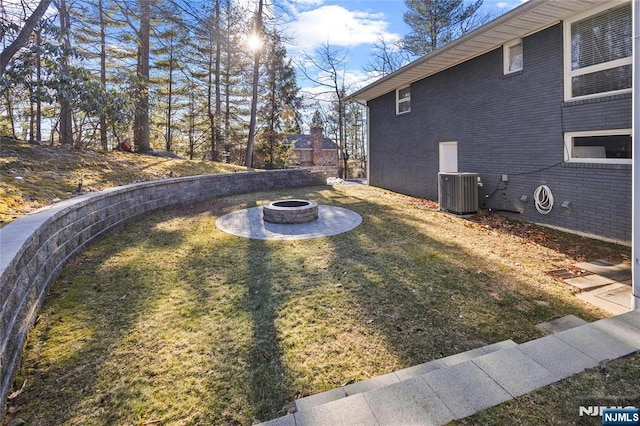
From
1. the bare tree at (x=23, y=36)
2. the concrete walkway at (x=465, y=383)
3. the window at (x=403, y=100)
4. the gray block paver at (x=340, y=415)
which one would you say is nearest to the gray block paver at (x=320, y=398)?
the concrete walkway at (x=465, y=383)

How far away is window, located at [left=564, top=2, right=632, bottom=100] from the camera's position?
16.0 ft

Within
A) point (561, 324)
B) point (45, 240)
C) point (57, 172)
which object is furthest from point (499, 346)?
point (57, 172)

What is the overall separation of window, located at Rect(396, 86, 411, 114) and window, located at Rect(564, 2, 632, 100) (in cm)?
526

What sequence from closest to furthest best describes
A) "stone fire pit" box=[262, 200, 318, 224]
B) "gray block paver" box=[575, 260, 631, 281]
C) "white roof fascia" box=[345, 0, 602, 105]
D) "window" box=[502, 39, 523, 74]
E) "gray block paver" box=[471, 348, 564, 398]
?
"gray block paver" box=[471, 348, 564, 398]
"gray block paver" box=[575, 260, 631, 281]
"white roof fascia" box=[345, 0, 602, 105]
"window" box=[502, 39, 523, 74]
"stone fire pit" box=[262, 200, 318, 224]

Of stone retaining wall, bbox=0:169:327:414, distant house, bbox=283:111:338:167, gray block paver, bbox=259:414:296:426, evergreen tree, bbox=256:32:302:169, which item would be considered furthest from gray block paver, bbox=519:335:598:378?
distant house, bbox=283:111:338:167

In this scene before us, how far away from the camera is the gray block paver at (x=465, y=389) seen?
5.35 feet

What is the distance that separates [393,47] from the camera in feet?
62.3

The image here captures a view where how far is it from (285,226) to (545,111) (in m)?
5.39

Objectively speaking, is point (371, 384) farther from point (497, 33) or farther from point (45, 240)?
point (497, 33)

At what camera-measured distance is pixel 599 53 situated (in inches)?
205

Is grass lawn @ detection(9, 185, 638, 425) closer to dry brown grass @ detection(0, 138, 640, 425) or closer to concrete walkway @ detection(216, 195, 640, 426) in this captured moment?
dry brown grass @ detection(0, 138, 640, 425)

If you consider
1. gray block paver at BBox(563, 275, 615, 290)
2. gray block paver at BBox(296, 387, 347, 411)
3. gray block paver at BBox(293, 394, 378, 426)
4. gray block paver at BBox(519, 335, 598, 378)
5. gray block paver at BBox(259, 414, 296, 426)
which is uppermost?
gray block paver at BBox(519, 335, 598, 378)

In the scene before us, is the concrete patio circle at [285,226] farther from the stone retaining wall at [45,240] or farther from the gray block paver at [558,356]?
the gray block paver at [558,356]

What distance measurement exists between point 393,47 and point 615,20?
50.9 feet
